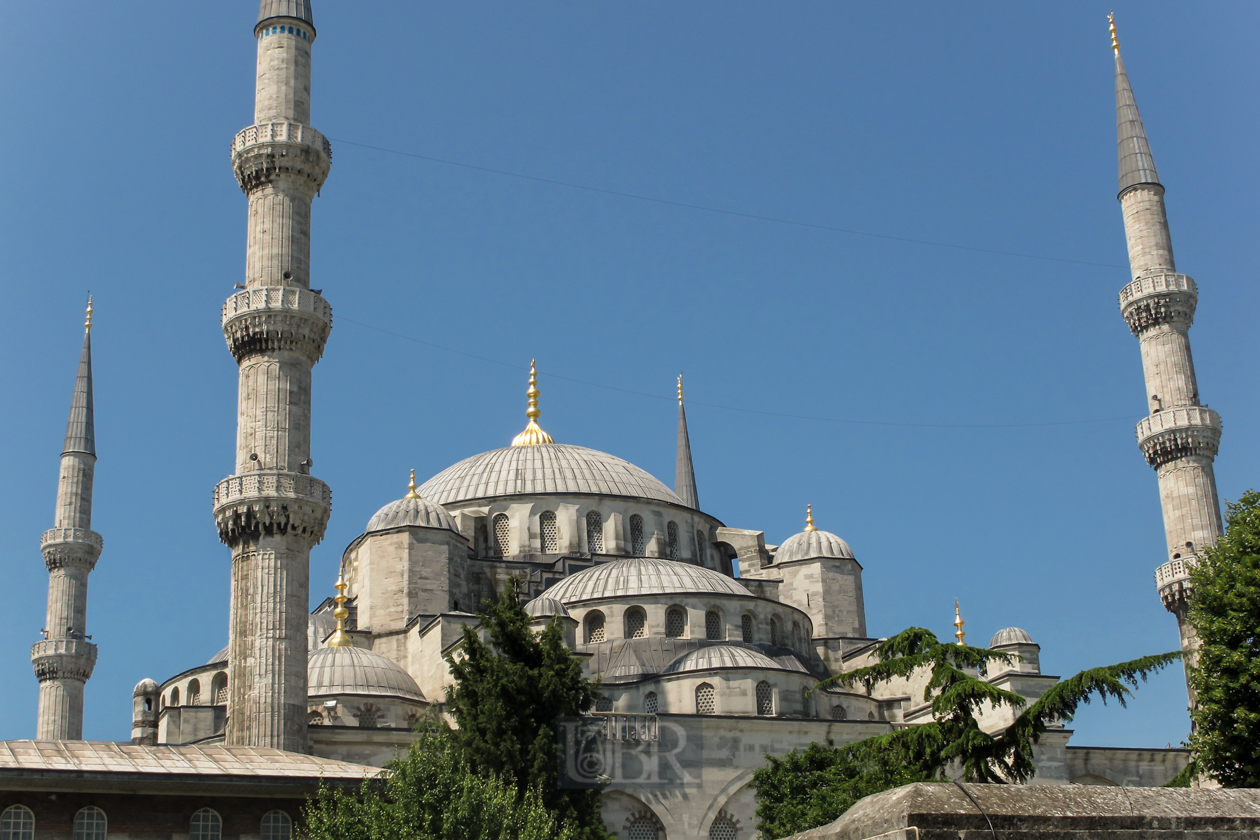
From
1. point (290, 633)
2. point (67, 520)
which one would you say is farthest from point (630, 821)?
point (67, 520)

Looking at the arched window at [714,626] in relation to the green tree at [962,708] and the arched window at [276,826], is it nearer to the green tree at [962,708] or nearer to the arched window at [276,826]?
the green tree at [962,708]

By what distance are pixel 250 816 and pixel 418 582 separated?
14.5 meters

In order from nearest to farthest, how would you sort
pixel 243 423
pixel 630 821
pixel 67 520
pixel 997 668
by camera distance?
pixel 243 423 < pixel 630 821 < pixel 997 668 < pixel 67 520

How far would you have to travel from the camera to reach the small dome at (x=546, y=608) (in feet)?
91.1

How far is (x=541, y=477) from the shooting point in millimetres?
36125

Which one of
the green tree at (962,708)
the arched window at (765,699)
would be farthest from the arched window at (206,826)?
the arched window at (765,699)

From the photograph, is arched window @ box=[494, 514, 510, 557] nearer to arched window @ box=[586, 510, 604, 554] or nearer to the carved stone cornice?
arched window @ box=[586, 510, 604, 554]

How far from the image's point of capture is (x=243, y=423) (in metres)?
23.0

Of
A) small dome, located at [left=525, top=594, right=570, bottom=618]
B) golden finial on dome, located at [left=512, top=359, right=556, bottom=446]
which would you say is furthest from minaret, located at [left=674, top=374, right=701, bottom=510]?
small dome, located at [left=525, top=594, right=570, bottom=618]

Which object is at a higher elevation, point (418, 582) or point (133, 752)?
point (418, 582)

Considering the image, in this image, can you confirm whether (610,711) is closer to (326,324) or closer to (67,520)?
(326,324)

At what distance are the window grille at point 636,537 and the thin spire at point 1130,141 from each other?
1357 centimetres

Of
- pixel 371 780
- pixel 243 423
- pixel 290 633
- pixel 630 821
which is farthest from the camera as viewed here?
pixel 630 821

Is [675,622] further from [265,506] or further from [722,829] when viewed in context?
[265,506]
